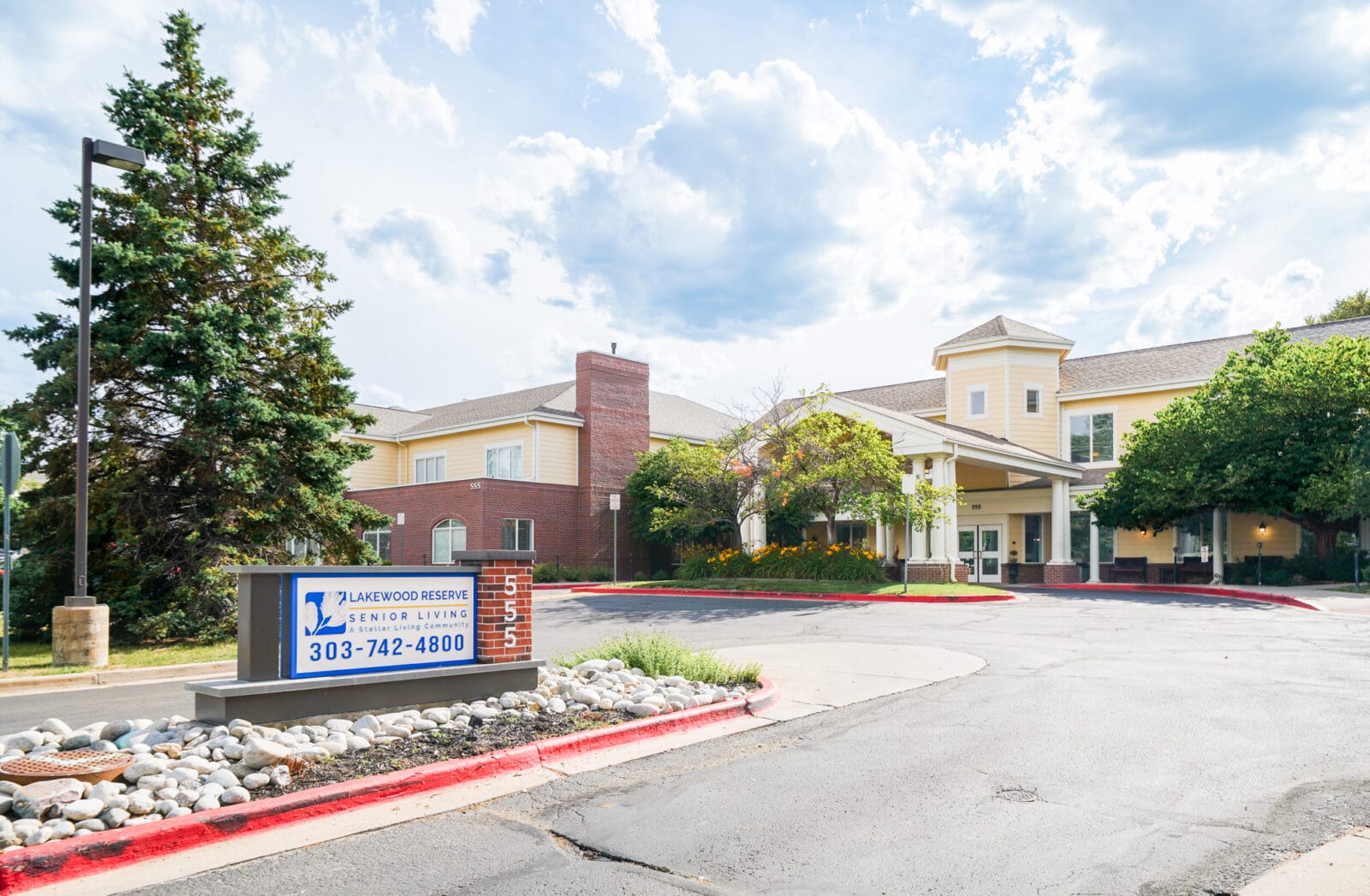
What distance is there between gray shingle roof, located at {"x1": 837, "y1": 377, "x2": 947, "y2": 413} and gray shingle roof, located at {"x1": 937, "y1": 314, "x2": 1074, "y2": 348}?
2862mm

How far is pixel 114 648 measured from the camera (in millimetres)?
14539

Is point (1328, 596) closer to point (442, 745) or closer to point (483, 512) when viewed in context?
point (442, 745)

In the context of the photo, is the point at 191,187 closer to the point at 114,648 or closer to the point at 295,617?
the point at 114,648

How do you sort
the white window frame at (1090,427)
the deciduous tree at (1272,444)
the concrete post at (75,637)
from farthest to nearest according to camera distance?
the white window frame at (1090,427) < the deciduous tree at (1272,444) < the concrete post at (75,637)

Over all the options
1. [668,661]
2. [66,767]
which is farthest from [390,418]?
[66,767]

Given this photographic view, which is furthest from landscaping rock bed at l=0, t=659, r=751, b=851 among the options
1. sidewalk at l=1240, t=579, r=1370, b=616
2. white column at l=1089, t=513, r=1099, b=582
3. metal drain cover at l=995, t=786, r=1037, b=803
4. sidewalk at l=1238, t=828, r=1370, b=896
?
white column at l=1089, t=513, r=1099, b=582

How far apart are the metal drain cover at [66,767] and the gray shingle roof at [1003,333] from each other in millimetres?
33451

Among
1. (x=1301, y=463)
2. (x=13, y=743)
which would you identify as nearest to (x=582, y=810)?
(x=13, y=743)

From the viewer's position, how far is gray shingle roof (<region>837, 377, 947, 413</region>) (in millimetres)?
39281

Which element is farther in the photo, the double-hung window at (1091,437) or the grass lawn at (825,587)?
the double-hung window at (1091,437)

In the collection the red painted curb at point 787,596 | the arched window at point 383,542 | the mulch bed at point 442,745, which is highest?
the arched window at point 383,542

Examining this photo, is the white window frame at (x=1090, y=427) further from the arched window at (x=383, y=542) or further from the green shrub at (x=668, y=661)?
the green shrub at (x=668, y=661)

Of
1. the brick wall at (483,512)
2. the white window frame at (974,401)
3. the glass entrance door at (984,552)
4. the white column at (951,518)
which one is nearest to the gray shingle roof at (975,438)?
the white column at (951,518)

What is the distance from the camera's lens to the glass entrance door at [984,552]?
34.3 m
